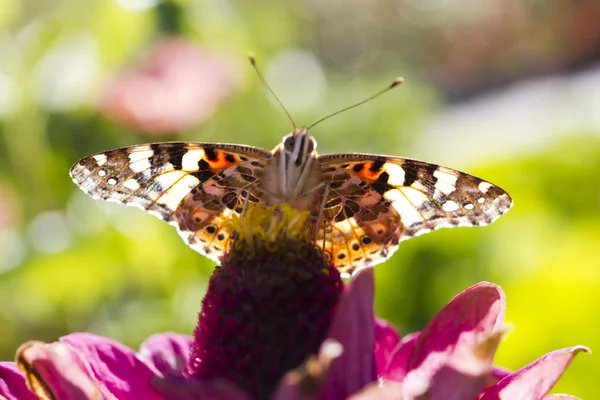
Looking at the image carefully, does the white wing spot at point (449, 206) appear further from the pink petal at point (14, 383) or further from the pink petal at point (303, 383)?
the pink petal at point (14, 383)

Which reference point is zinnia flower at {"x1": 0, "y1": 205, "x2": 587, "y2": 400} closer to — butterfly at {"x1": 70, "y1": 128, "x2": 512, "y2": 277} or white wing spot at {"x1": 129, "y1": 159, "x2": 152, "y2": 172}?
butterfly at {"x1": 70, "y1": 128, "x2": 512, "y2": 277}

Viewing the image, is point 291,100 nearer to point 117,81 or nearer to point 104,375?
point 117,81

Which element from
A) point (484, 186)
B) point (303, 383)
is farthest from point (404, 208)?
point (303, 383)

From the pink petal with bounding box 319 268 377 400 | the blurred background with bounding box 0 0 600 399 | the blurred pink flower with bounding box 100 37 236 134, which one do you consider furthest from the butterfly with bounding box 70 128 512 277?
the blurred pink flower with bounding box 100 37 236 134

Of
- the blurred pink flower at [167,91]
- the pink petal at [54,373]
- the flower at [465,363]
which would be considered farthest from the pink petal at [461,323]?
the blurred pink flower at [167,91]

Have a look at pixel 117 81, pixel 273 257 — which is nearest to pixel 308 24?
pixel 117 81

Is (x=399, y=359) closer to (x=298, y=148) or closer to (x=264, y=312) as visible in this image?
(x=264, y=312)

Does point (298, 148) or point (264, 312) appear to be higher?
point (298, 148)
